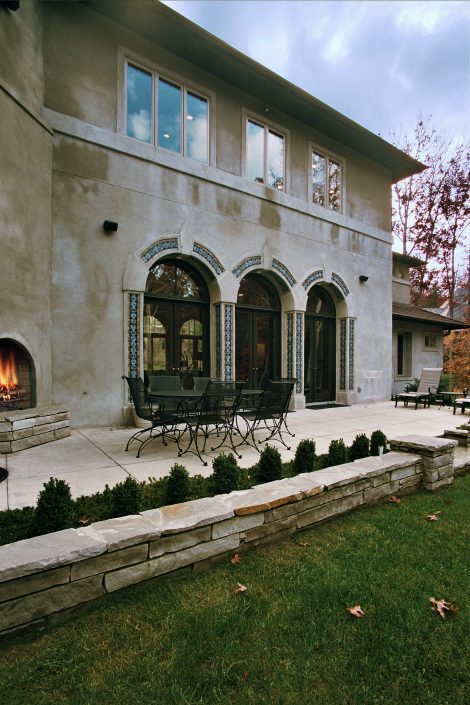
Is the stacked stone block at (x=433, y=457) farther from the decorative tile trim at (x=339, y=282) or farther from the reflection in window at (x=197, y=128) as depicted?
the reflection in window at (x=197, y=128)

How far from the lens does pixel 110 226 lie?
6789 mm

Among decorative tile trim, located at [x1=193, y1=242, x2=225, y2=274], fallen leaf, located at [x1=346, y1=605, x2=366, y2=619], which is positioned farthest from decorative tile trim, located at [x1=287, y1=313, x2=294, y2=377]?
fallen leaf, located at [x1=346, y1=605, x2=366, y2=619]

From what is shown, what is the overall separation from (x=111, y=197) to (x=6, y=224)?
215cm

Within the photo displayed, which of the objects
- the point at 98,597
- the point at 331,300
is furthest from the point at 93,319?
the point at 331,300

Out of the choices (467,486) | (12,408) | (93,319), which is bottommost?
(467,486)

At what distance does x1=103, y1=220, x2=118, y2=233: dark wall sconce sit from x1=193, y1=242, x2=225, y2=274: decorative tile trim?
5.66 feet

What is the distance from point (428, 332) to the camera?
14.7 metres

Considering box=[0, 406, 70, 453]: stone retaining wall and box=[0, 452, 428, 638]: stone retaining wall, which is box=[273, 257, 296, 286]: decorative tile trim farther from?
box=[0, 452, 428, 638]: stone retaining wall

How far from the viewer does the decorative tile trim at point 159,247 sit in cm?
725

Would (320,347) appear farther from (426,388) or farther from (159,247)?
(159,247)

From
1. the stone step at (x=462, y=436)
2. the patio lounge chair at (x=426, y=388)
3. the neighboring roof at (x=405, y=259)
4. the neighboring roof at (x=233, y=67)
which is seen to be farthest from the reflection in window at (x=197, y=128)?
the neighboring roof at (x=405, y=259)

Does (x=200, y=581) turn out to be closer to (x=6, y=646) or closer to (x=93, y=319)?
(x=6, y=646)

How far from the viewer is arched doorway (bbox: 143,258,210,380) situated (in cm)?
765

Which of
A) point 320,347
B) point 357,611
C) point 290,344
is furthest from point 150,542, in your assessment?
point 320,347
